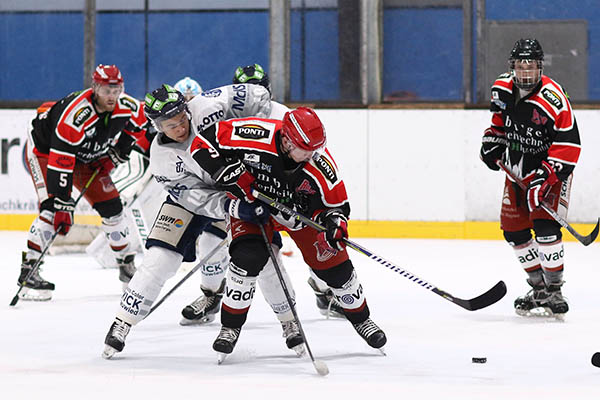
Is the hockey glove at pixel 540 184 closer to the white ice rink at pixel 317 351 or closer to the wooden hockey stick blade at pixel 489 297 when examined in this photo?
the white ice rink at pixel 317 351

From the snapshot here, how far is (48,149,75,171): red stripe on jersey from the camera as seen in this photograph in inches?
193

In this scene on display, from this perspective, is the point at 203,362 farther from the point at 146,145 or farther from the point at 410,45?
the point at 410,45

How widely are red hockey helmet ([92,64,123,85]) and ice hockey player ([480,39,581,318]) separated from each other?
5.69ft

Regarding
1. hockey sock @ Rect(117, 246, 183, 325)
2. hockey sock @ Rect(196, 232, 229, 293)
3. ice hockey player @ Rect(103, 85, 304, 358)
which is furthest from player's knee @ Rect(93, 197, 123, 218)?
hockey sock @ Rect(117, 246, 183, 325)

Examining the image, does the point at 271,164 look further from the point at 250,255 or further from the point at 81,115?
the point at 81,115

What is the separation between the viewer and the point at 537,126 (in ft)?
14.7

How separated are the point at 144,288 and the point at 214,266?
2.71 ft

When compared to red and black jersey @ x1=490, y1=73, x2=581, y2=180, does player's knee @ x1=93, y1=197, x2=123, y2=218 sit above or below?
below

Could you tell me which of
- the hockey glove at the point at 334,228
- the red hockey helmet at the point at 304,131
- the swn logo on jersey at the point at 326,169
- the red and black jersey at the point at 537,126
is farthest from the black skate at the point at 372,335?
the red and black jersey at the point at 537,126

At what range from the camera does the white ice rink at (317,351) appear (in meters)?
3.08

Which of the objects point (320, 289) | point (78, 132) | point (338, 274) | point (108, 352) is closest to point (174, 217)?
point (108, 352)

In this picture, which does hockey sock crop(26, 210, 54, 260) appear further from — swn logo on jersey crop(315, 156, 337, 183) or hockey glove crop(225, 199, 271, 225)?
swn logo on jersey crop(315, 156, 337, 183)

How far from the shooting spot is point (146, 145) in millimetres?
5402

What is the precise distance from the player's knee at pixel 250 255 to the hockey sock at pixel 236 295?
0.02 metres
